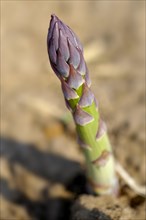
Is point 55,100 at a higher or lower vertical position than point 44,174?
higher

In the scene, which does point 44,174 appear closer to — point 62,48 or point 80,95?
point 80,95

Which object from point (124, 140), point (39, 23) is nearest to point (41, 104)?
point (124, 140)

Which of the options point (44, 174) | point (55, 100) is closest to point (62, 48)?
point (44, 174)

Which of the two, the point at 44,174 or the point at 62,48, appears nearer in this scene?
the point at 62,48

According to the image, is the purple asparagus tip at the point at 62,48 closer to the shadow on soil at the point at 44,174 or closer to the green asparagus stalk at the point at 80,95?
the green asparagus stalk at the point at 80,95

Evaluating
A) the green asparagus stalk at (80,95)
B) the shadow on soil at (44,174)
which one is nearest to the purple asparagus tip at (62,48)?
the green asparagus stalk at (80,95)

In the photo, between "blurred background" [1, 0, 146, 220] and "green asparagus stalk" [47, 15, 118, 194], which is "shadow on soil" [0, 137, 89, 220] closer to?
"blurred background" [1, 0, 146, 220]

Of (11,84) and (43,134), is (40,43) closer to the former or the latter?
(11,84)
